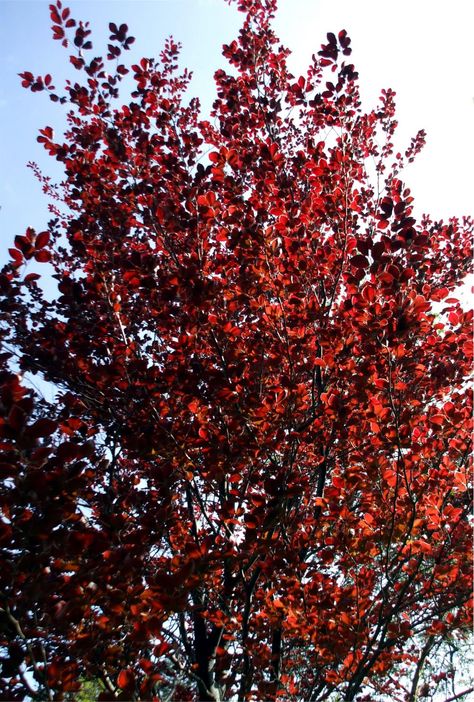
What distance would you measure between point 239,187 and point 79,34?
6.23ft

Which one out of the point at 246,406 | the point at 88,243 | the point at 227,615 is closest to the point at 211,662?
the point at 227,615

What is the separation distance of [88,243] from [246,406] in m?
2.15

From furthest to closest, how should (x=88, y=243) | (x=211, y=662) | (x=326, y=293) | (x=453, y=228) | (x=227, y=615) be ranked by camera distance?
(x=453, y=228), (x=326, y=293), (x=88, y=243), (x=211, y=662), (x=227, y=615)

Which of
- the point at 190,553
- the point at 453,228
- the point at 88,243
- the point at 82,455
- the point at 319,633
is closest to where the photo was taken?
the point at 82,455

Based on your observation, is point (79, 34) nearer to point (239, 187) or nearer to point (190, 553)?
point (239, 187)

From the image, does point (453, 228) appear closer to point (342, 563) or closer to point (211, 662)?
point (342, 563)

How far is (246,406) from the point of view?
299 cm

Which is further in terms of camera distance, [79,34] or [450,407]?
[79,34]

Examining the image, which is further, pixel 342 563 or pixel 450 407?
pixel 342 563

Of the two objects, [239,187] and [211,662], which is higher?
[239,187]

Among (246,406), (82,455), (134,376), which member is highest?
(134,376)

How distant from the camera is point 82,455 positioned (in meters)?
1.76

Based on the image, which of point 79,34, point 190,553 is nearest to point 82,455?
point 190,553

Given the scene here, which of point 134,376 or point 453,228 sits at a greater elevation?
point 453,228
